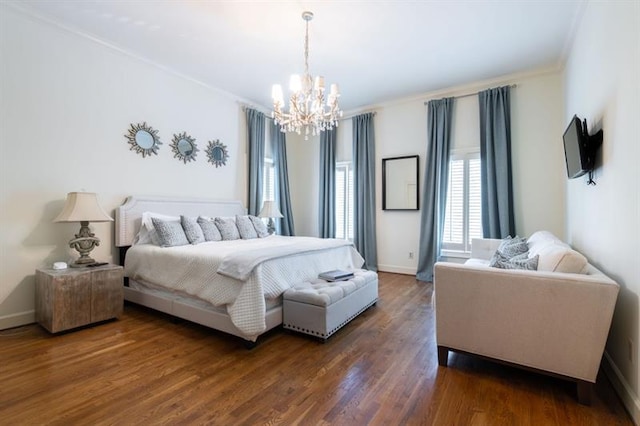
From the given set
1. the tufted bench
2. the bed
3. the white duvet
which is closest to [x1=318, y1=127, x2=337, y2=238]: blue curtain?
the bed

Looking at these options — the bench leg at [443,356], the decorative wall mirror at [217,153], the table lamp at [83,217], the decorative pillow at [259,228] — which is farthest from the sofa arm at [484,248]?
the table lamp at [83,217]

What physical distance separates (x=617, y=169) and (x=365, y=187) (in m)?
3.79

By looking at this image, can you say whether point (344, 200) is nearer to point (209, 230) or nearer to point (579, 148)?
point (209, 230)

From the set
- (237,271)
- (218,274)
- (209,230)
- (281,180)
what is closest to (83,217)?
(209,230)

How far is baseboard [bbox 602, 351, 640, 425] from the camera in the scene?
62.7 inches

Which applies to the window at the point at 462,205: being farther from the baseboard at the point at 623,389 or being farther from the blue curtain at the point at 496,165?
the baseboard at the point at 623,389

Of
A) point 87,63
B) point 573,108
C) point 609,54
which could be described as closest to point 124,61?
point 87,63

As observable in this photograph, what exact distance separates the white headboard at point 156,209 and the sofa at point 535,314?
354 centimetres

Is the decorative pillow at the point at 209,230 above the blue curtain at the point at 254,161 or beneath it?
beneath

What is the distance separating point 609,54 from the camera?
2.15 meters

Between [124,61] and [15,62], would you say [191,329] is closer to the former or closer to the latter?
[15,62]

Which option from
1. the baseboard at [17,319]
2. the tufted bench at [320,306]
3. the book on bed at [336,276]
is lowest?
the baseboard at [17,319]

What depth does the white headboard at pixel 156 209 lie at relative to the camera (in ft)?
11.9

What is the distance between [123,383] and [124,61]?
3.68m
